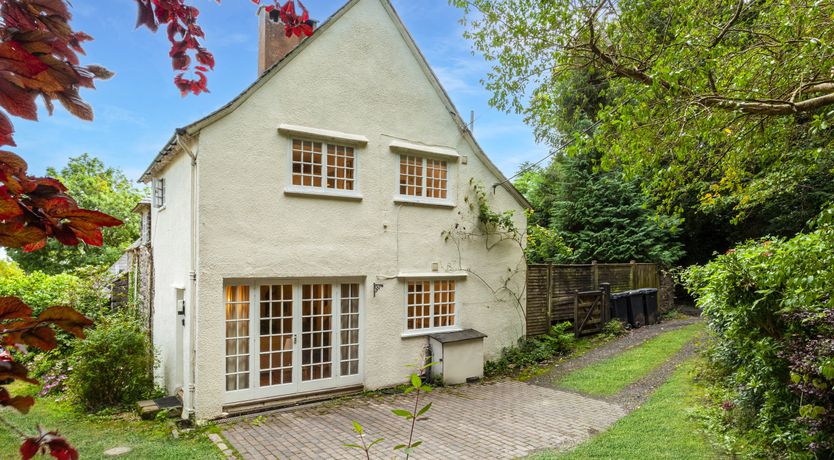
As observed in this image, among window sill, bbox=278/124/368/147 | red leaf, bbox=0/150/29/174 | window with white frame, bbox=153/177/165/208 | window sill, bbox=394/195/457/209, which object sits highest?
window sill, bbox=278/124/368/147

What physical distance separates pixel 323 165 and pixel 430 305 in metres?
4.24

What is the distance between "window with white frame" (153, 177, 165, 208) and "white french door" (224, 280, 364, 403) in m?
3.81

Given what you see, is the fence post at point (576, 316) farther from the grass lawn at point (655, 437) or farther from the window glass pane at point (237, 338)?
the window glass pane at point (237, 338)

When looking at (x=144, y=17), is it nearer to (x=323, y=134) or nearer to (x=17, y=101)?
(x=17, y=101)

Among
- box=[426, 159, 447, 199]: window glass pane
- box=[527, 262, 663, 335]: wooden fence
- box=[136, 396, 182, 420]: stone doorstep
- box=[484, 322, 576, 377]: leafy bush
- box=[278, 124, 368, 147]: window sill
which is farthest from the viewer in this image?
box=[527, 262, 663, 335]: wooden fence

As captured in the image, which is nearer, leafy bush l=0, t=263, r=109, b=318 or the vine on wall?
the vine on wall

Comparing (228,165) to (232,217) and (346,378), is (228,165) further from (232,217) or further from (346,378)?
(346,378)

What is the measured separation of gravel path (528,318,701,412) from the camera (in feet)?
30.5

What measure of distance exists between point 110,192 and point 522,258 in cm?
2990

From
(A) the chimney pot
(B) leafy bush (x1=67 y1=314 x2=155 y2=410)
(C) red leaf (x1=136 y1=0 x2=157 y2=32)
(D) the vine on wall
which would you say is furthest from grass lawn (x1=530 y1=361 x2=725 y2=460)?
(A) the chimney pot

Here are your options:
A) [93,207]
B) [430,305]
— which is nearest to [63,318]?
[430,305]

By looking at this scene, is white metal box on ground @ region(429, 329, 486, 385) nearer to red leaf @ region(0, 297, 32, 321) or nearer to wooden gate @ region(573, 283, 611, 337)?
wooden gate @ region(573, 283, 611, 337)

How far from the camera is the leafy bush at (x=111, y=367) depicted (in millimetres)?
9180

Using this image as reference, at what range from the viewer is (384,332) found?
1044 centimetres
